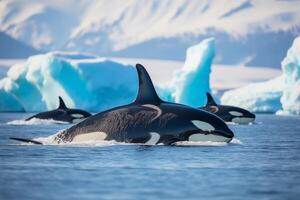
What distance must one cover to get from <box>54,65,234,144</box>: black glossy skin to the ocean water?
373 millimetres

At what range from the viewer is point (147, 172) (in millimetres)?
15734

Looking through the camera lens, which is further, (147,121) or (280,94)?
(280,94)

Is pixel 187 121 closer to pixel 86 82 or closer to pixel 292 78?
pixel 86 82

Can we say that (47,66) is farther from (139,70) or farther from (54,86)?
(139,70)

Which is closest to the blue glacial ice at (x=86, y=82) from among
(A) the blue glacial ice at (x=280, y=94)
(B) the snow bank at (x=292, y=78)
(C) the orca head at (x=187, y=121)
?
(B) the snow bank at (x=292, y=78)

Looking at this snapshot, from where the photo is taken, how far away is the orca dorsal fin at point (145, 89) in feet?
72.9

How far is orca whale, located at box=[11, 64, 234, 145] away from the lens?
2158 cm

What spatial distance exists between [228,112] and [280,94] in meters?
48.2

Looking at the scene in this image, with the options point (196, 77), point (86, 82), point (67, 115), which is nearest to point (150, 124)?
point (67, 115)

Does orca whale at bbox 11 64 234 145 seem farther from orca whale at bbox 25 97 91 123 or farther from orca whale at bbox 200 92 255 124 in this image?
orca whale at bbox 200 92 255 124

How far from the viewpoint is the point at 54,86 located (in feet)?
263

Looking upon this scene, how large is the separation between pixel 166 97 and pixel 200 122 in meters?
68.8

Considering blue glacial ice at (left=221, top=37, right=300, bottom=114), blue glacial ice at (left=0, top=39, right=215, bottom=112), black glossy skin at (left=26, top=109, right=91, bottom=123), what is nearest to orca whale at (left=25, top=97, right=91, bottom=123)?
black glossy skin at (left=26, top=109, right=91, bottom=123)

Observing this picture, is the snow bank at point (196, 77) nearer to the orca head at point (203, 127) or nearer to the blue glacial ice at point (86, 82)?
the blue glacial ice at point (86, 82)
